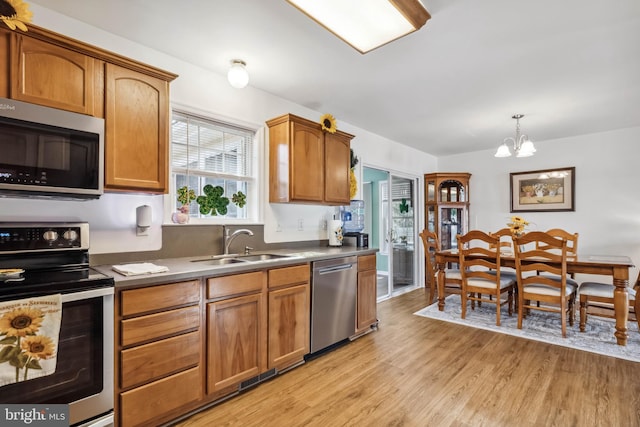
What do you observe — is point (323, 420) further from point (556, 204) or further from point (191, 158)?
point (556, 204)

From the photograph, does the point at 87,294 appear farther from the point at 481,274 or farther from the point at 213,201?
the point at 481,274

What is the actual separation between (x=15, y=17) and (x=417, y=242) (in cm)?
547

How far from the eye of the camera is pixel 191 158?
271 centimetres

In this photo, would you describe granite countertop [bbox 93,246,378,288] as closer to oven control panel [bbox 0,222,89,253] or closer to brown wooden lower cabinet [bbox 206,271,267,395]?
brown wooden lower cabinet [bbox 206,271,267,395]

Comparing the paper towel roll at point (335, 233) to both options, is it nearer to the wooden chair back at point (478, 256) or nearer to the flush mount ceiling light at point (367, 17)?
the wooden chair back at point (478, 256)

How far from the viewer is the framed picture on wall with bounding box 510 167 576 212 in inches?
190

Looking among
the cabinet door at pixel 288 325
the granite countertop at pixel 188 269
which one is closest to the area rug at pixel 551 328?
the cabinet door at pixel 288 325

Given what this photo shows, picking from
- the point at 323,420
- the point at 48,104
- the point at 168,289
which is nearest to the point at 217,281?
the point at 168,289

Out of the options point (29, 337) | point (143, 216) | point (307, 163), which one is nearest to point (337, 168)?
point (307, 163)

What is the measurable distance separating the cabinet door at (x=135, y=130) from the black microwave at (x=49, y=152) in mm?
119

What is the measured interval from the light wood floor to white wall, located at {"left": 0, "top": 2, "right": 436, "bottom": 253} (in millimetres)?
1253

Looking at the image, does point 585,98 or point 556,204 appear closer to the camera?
point 585,98

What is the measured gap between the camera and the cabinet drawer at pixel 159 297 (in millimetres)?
1667

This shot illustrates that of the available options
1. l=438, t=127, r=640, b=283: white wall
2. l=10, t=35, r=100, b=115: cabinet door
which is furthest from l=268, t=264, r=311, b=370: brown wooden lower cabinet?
l=438, t=127, r=640, b=283: white wall
